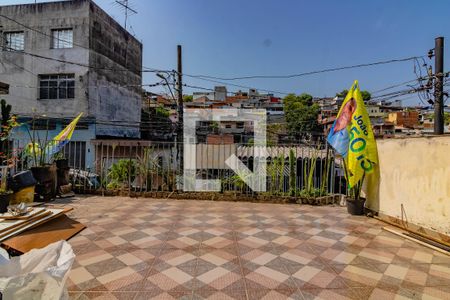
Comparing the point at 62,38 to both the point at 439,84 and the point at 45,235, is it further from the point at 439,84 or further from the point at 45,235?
the point at 439,84

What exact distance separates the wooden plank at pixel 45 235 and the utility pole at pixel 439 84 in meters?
9.87

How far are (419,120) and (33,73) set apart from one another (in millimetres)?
48472

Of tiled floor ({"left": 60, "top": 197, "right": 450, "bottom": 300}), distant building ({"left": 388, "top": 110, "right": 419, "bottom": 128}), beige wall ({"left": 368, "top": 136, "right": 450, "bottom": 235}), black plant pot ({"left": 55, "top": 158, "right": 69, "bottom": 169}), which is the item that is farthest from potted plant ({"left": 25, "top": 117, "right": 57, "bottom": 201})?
distant building ({"left": 388, "top": 110, "right": 419, "bottom": 128})

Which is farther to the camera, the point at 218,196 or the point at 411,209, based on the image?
the point at 218,196

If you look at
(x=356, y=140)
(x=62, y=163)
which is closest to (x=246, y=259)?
(x=356, y=140)

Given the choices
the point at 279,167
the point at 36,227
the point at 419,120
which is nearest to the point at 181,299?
the point at 36,227

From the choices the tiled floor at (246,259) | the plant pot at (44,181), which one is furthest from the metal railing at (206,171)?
the tiled floor at (246,259)

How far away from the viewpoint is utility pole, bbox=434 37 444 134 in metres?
8.05

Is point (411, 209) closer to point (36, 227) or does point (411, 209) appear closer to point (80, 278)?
point (80, 278)

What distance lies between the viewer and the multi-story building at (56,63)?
14367 millimetres

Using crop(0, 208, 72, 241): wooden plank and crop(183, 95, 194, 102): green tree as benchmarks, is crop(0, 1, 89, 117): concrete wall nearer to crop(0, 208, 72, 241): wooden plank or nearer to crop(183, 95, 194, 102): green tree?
crop(0, 208, 72, 241): wooden plank

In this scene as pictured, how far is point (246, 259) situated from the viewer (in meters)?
2.78

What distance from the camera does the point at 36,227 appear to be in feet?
10.6

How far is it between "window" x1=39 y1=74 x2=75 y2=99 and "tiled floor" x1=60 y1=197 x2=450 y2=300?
12.5 meters
